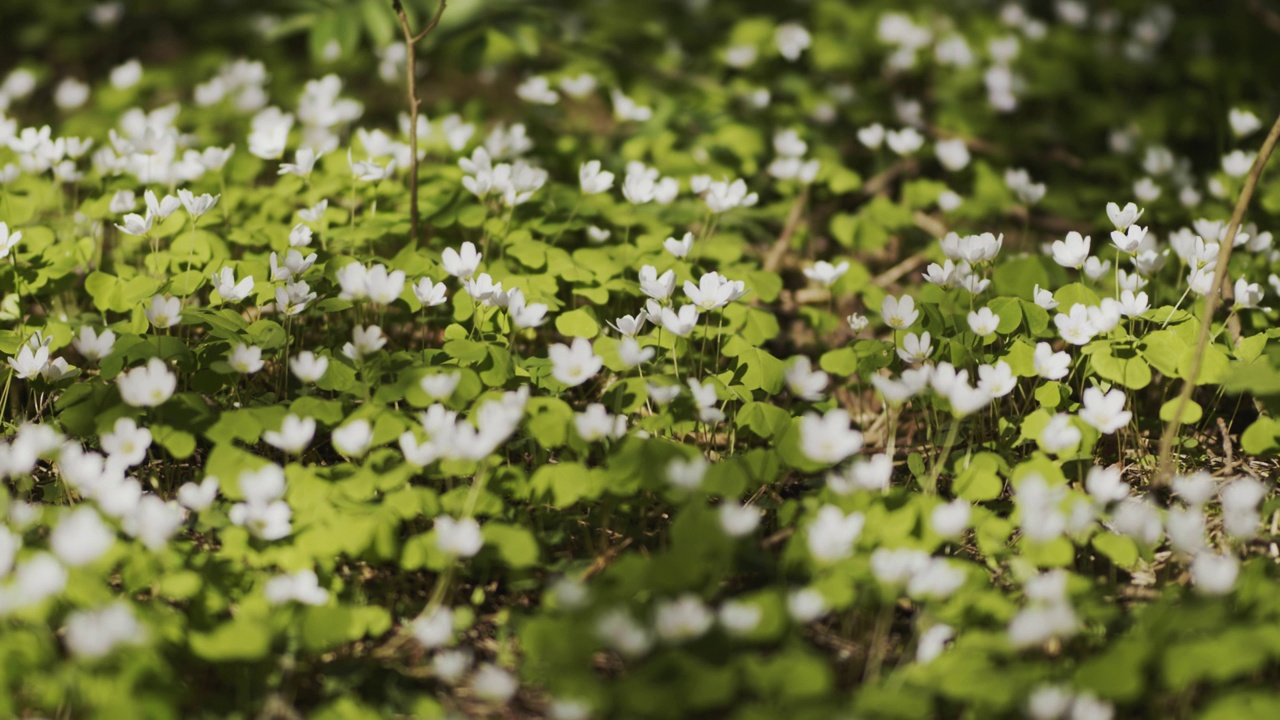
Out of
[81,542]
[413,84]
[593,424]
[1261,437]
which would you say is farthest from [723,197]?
[81,542]

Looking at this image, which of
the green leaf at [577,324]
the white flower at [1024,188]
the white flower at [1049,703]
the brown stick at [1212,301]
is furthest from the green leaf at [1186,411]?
the green leaf at [577,324]

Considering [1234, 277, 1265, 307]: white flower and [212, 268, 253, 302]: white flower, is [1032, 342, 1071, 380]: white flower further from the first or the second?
[212, 268, 253, 302]: white flower

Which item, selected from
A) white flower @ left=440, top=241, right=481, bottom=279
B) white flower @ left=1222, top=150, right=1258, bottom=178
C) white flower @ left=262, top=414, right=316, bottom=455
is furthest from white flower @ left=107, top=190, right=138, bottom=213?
white flower @ left=1222, top=150, right=1258, bottom=178

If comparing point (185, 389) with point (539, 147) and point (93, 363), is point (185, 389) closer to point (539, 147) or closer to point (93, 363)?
point (93, 363)

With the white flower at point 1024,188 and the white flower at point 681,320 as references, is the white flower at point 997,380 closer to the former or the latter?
the white flower at point 681,320

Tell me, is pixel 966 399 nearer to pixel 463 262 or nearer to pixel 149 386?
pixel 463 262

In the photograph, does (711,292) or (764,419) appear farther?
(711,292)

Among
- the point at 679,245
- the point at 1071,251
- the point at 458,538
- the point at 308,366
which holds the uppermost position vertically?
the point at 1071,251

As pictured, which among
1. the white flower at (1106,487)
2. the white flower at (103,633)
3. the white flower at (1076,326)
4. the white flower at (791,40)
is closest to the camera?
the white flower at (103,633)
